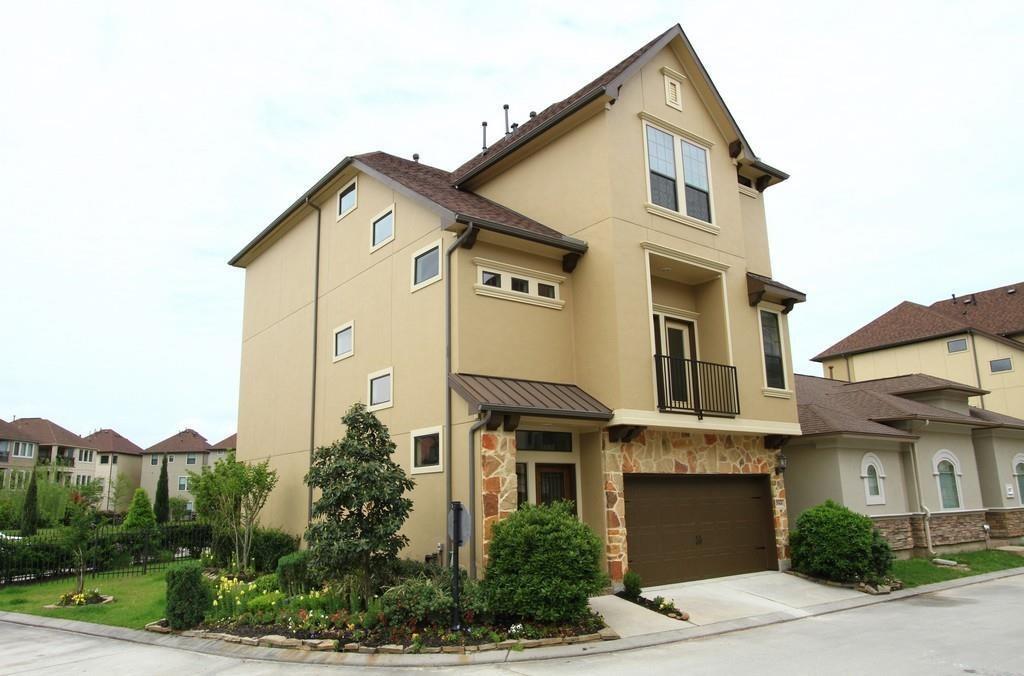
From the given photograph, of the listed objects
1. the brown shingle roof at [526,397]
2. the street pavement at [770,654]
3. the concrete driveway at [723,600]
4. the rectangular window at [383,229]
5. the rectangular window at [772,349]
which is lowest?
the street pavement at [770,654]

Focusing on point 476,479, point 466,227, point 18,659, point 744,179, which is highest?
point 744,179

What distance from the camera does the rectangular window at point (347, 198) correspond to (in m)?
16.6

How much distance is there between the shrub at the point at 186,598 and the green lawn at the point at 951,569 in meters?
13.7

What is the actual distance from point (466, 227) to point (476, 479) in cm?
440

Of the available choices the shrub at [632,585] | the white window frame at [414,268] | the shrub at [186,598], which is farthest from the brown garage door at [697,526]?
the shrub at [186,598]

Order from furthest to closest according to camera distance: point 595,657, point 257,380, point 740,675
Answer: point 257,380
point 595,657
point 740,675

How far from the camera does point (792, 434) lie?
50.7ft

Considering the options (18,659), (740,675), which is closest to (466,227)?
(740,675)

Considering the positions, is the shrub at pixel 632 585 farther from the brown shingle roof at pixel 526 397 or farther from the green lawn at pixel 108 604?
the green lawn at pixel 108 604

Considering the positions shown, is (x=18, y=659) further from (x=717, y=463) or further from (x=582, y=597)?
(x=717, y=463)

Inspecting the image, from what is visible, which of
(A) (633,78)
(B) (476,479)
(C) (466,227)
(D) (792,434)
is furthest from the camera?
(D) (792,434)

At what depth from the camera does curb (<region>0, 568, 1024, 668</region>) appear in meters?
8.77

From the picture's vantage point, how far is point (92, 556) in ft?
57.1

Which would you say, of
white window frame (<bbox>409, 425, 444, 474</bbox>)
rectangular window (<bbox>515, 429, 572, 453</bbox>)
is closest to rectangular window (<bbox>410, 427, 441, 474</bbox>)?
white window frame (<bbox>409, 425, 444, 474</bbox>)
